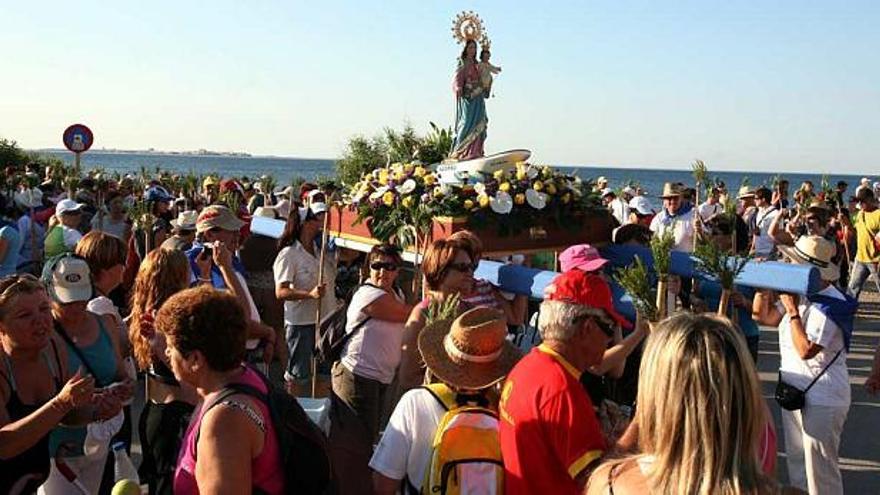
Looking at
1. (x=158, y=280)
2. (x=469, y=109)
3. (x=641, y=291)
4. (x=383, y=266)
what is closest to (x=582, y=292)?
(x=641, y=291)

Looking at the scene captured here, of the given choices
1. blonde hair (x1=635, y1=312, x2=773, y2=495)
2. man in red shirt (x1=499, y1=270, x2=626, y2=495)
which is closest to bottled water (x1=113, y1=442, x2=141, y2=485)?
man in red shirt (x1=499, y1=270, x2=626, y2=495)

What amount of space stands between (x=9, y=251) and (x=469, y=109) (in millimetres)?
4589

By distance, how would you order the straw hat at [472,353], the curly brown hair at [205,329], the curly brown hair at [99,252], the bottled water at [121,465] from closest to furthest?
the curly brown hair at [205,329]
the straw hat at [472,353]
the bottled water at [121,465]
the curly brown hair at [99,252]

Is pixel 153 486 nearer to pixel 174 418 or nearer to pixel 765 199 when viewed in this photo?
pixel 174 418

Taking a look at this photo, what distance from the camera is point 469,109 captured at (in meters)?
8.41

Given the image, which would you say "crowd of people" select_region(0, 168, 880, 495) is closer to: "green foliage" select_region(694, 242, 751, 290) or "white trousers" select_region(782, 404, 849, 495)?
"white trousers" select_region(782, 404, 849, 495)

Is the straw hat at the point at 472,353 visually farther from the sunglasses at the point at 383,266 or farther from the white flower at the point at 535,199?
the white flower at the point at 535,199

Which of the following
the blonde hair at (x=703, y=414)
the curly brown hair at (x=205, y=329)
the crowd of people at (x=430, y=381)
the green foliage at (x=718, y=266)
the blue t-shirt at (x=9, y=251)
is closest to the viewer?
the blonde hair at (x=703, y=414)

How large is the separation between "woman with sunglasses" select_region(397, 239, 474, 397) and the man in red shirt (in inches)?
44.0

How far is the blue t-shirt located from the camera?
630 centimetres

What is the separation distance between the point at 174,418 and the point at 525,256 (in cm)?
346

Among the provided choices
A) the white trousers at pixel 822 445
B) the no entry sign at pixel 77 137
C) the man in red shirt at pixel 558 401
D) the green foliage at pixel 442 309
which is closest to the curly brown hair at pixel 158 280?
the green foliage at pixel 442 309

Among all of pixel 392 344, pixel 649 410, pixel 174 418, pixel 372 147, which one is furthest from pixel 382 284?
pixel 372 147

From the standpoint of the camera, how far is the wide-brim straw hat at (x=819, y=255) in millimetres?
4273
